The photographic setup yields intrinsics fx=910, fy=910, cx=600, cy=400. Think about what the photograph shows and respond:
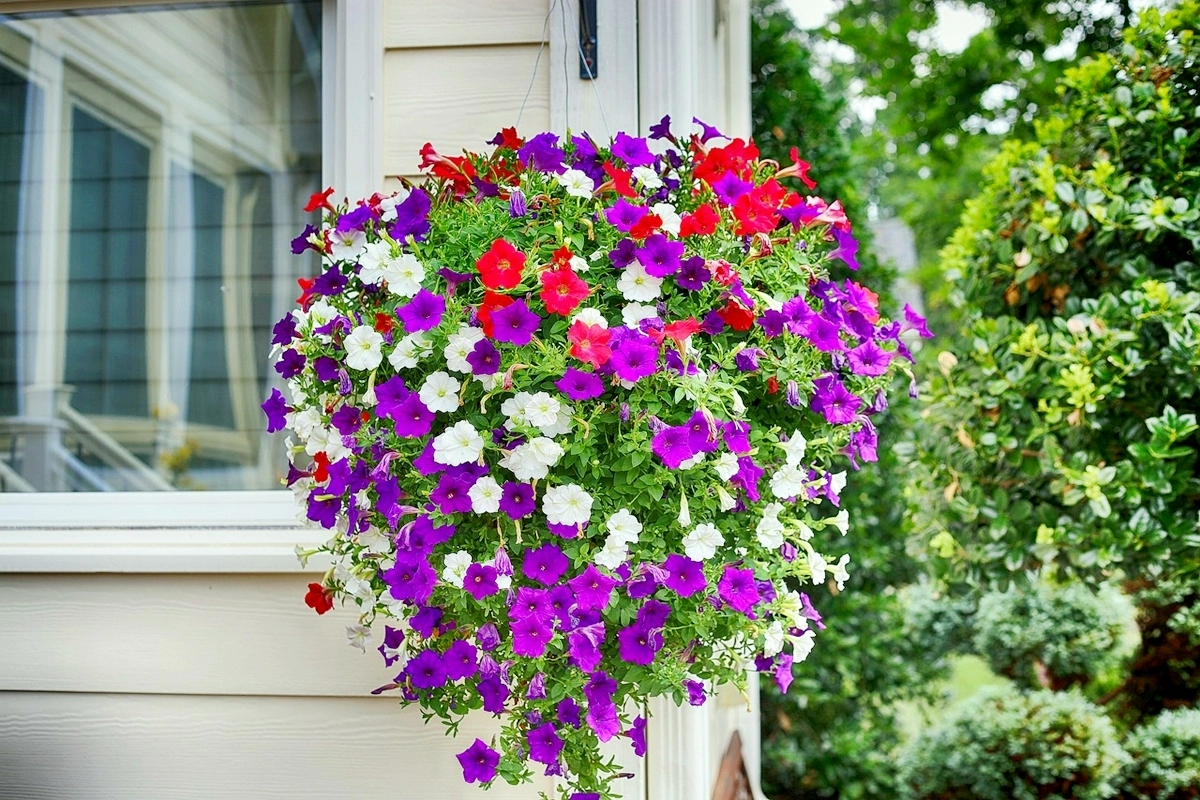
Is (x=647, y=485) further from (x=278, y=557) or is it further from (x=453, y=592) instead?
(x=278, y=557)

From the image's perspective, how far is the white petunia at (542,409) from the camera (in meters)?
0.90

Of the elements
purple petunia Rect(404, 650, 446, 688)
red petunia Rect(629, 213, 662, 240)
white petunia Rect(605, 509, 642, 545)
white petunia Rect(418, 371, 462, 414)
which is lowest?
purple petunia Rect(404, 650, 446, 688)

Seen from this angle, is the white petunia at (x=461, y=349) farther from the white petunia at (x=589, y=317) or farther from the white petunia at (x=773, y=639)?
the white petunia at (x=773, y=639)

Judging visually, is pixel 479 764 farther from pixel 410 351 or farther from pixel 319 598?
pixel 410 351

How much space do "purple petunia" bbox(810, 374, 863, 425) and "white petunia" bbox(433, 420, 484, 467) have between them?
385 mm

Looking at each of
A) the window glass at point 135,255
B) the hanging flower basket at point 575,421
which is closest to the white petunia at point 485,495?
the hanging flower basket at point 575,421

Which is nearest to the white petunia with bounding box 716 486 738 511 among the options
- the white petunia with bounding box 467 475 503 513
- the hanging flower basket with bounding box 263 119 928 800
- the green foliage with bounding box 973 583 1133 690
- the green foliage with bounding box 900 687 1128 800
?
the hanging flower basket with bounding box 263 119 928 800

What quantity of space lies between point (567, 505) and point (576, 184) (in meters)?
0.37

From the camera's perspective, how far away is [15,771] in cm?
144

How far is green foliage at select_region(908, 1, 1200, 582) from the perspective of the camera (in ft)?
6.29

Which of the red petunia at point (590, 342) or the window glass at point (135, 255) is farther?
the window glass at point (135, 255)

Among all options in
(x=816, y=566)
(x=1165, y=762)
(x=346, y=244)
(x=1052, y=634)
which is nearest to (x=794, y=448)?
(x=816, y=566)

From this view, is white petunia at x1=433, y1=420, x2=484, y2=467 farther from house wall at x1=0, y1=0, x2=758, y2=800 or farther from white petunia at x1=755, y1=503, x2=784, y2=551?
house wall at x1=0, y1=0, x2=758, y2=800

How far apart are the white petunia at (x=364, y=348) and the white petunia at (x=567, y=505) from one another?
0.24 m
